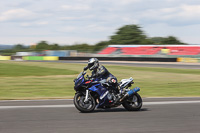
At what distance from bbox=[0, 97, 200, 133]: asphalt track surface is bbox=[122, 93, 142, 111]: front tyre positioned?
0.55 feet

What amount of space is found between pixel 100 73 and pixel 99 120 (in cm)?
Answer: 135

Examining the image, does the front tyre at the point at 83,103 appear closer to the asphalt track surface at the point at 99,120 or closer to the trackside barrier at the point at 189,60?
the asphalt track surface at the point at 99,120

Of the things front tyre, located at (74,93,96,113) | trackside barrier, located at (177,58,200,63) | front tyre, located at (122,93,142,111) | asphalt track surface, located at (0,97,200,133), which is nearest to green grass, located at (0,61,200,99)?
asphalt track surface, located at (0,97,200,133)

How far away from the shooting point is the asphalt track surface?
5.86m

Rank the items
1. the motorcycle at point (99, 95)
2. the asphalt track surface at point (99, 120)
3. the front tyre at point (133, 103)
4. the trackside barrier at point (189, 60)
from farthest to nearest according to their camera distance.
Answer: the trackside barrier at point (189, 60) → the front tyre at point (133, 103) → the motorcycle at point (99, 95) → the asphalt track surface at point (99, 120)

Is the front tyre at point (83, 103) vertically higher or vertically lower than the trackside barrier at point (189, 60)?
higher

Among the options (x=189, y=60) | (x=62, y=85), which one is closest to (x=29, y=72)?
(x=62, y=85)

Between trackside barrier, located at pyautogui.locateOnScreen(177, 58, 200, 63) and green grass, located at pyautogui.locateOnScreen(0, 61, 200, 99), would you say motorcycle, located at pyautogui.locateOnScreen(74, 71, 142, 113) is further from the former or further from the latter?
trackside barrier, located at pyautogui.locateOnScreen(177, 58, 200, 63)

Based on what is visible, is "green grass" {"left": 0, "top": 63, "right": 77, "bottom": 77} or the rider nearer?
the rider

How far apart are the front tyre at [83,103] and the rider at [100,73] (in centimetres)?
59

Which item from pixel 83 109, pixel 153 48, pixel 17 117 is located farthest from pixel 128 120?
pixel 153 48

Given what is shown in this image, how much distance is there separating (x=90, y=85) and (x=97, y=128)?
1787 millimetres

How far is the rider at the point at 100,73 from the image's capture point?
296 inches

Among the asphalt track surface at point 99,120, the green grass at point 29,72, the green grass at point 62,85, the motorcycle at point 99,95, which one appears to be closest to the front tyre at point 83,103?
the motorcycle at point 99,95
